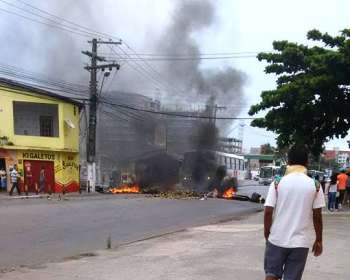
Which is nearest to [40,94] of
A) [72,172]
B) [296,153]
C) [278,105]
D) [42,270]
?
[72,172]

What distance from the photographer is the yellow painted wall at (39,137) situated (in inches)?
1222

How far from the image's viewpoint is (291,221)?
4.59m

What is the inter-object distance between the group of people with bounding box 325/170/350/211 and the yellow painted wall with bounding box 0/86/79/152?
64.3ft

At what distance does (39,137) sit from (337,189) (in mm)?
20781

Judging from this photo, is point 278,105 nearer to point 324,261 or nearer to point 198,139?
point 324,261

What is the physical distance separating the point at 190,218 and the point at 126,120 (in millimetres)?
21507

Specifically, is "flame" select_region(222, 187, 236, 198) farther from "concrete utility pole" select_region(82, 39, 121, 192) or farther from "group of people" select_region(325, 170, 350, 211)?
"group of people" select_region(325, 170, 350, 211)

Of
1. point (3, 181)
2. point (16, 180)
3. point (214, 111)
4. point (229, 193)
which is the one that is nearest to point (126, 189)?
point (229, 193)

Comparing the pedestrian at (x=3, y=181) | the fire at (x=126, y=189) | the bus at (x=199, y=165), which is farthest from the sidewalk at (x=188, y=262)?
the bus at (x=199, y=165)

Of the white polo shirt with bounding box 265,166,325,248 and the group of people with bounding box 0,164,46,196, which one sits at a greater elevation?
the white polo shirt with bounding box 265,166,325,248

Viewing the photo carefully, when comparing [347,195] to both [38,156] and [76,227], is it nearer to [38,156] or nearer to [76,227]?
[76,227]

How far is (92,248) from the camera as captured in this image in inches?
385

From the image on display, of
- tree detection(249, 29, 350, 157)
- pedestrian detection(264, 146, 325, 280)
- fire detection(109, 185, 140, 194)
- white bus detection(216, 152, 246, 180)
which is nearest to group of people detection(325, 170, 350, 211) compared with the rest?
tree detection(249, 29, 350, 157)

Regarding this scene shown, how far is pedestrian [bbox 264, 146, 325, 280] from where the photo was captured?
4582mm
